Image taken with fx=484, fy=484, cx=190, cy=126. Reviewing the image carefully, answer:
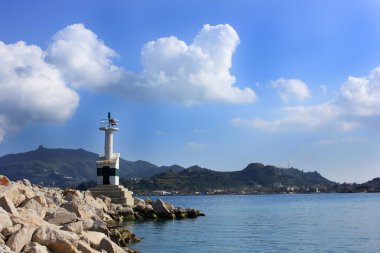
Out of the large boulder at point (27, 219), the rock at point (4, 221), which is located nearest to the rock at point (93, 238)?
the large boulder at point (27, 219)

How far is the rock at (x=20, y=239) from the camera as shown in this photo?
10.5 m

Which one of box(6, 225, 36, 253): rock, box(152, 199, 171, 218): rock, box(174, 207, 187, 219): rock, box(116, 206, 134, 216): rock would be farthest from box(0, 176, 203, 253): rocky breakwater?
box(174, 207, 187, 219): rock

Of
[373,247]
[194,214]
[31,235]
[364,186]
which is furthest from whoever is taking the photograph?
[364,186]

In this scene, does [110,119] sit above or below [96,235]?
above

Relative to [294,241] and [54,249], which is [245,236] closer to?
[294,241]

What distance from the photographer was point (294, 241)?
2420 centimetres

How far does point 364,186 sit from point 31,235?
196 metres

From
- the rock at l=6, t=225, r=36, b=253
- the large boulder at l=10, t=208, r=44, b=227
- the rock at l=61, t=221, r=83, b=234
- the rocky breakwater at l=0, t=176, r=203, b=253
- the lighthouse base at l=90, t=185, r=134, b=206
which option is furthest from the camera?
the lighthouse base at l=90, t=185, r=134, b=206

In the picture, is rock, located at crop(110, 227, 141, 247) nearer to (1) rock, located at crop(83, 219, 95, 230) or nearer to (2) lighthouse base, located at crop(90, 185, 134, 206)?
(1) rock, located at crop(83, 219, 95, 230)

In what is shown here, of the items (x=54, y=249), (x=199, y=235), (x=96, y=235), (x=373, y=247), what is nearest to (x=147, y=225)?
(x=199, y=235)

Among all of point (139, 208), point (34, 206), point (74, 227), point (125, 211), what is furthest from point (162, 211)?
point (74, 227)

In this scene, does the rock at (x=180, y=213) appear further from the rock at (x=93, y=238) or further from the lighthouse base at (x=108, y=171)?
the rock at (x=93, y=238)

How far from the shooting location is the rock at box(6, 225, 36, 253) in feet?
34.3

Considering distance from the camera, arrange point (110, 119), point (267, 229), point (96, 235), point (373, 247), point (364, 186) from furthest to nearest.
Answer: point (364, 186) → point (110, 119) → point (267, 229) → point (373, 247) → point (96, 235)
